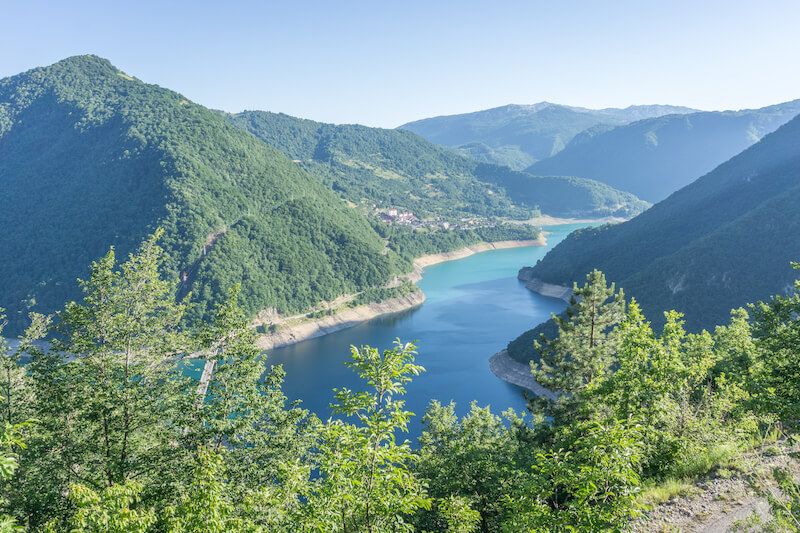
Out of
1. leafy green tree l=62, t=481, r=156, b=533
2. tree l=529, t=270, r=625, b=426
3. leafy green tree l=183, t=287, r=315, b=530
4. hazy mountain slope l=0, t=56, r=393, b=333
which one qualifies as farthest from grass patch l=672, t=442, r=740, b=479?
hazy mountain slope l=0, t=56, r=393, b=333

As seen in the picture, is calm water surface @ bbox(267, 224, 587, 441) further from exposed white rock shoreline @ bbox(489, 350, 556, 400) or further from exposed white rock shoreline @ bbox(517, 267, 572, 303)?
exposed white rock shoreline @ bbox(517, 267, 572, 303)

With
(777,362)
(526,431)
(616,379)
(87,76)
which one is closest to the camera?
(616,379)

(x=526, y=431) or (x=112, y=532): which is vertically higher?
(x=112, y=532)

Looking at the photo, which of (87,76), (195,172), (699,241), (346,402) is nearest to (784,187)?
(699,241)

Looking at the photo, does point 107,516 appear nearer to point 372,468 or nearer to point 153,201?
point 372,468

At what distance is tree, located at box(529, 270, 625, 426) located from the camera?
2291 centimetres

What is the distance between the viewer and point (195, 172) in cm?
12638

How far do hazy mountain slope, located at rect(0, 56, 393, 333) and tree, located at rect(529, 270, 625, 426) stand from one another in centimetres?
8021

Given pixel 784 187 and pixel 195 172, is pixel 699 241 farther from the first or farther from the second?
pixel 195 172

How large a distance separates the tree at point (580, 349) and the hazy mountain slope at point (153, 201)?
80.2 m

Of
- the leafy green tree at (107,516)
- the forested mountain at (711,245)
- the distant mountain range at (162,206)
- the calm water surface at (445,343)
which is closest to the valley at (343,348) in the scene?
the leafy green tree at (107,516)

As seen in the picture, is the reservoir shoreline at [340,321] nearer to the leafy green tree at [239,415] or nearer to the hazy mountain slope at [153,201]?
the hazy mountain slope at [153,201]

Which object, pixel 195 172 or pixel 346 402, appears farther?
pixel 195 172

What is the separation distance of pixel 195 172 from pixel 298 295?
175 ft
